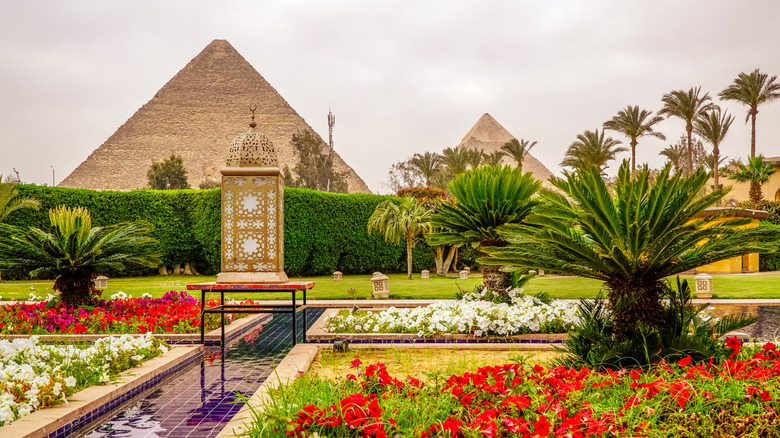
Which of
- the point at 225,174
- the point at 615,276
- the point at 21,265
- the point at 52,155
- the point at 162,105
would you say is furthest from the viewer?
the point at 162,105

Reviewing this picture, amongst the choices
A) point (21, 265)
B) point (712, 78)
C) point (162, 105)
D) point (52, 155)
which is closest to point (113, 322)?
point (21, 265)

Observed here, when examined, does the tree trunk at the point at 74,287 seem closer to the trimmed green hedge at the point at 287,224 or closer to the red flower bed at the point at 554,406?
the red flower bed at the point at 554,406

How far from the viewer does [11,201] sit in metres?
18.9

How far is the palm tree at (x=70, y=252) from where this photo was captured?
7.39 metres

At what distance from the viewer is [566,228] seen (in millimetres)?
4730

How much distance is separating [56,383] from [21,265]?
5.17m

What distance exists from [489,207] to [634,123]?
28339 millimetres

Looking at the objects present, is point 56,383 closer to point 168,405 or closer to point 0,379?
point 0,379

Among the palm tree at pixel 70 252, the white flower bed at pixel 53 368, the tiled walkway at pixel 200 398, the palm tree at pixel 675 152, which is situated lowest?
the tiled walkway at pixel 200 398

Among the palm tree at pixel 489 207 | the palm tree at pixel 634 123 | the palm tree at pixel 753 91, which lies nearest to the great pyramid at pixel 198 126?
the palm tree at pixel 634 123

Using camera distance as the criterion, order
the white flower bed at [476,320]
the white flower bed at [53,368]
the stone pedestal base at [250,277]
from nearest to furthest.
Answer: the white flower bed at [53,368], the white flower bed at [476,320], the stone pedestal base at [250,277]

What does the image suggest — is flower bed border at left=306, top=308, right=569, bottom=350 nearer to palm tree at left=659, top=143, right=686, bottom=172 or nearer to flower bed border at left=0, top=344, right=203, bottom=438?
flower bed border at left=0, top=344, right=203, bottom=438

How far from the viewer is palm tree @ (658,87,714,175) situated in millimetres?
31969

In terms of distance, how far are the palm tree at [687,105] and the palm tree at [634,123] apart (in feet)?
3.61
